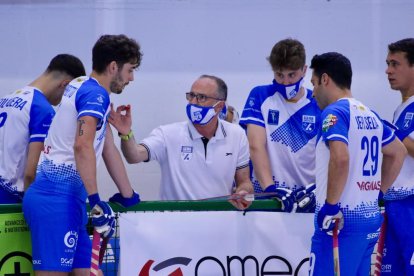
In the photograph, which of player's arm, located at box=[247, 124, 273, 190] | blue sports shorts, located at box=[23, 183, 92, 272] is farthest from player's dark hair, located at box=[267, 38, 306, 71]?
blue sports shorts, located at box=[23, 183, 92, 272]

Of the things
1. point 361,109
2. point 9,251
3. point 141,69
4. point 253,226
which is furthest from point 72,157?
point 141,69

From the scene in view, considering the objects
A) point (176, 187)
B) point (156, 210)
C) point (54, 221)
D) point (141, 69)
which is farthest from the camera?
point (141, 69)

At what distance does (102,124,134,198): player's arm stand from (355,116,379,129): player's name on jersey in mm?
1144

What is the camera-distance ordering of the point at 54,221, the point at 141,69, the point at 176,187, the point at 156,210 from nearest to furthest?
the point at 54,221 < the point at 156,210 < the point at 176,187 < the point at 141,69

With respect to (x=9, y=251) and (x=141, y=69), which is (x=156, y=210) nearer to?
(x=9, y=251)

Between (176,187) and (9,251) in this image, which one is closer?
(9,251)

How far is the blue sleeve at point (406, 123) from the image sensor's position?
4.86m

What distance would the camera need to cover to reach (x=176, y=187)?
16.9 feet

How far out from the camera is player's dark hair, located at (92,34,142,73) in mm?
4379

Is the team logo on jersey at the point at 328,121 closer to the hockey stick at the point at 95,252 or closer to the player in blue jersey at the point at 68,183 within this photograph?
the player in blue jersey at the point at 68,183

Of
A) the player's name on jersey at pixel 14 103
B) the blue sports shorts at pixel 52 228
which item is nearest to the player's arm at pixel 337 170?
the blue sports shorts at pixel 52 228

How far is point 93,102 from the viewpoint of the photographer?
414cm

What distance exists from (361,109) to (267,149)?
947 mm

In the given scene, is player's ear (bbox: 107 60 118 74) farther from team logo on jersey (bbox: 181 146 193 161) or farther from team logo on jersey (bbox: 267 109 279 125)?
team logo on jersey (bbox: 267 109 279 125)
